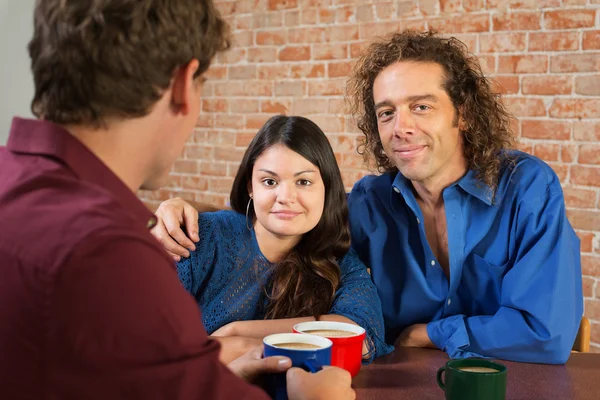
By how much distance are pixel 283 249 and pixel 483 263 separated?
496 millimetres

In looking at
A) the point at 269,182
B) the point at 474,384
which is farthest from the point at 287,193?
the point at 474,384

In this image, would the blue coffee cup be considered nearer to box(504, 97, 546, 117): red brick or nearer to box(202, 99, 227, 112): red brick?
box(504, 97, 546, 117): red brick

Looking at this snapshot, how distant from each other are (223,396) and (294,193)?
929mm

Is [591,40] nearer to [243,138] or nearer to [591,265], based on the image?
[591,265]

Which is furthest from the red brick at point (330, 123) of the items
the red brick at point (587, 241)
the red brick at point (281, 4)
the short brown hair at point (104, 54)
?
the short brown hair at point (104, 54)

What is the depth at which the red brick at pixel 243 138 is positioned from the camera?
3.52m

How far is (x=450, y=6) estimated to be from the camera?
2883mm

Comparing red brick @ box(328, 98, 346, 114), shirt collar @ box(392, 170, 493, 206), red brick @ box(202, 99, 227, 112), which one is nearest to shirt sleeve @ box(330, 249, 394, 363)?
shirt collar @ box(392, 170, 493, 206)

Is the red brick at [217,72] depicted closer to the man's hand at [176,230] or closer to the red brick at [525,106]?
the red brick at [525,106]

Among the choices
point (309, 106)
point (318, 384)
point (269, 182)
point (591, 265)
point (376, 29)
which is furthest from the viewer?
point (309, 106)

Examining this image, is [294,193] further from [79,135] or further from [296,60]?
[296,60]

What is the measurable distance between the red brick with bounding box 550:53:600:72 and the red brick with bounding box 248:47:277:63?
1.33m

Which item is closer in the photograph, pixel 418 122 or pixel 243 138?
pixel 418 122

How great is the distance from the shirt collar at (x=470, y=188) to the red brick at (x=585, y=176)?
1.09 meters
